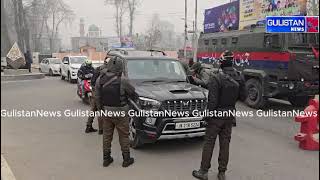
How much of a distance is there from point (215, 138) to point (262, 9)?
696 inches

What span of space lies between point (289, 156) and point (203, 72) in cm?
608

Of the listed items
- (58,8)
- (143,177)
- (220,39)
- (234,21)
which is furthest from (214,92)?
(58,8)

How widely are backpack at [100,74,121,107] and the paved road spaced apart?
39.0 inches

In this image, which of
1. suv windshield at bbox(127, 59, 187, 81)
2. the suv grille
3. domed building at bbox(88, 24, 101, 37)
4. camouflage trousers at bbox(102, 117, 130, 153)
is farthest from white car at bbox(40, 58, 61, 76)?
domed building at bbox(88, 24, 101, 37)

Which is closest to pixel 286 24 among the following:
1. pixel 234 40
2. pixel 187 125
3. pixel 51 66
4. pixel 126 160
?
pixel 234 40

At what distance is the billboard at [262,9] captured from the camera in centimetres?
1796

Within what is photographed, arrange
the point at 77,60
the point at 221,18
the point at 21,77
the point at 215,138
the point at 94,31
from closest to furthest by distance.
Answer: the point at 215,138
the point at 221,18
the point at 77,60
the point at 21,77
the point at 94,31

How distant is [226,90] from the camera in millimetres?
5336

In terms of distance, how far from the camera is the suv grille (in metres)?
6.71

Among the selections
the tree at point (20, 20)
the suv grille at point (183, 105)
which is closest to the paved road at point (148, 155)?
the suv grille at point (183, 105)

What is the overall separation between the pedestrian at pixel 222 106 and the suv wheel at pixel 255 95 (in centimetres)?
669

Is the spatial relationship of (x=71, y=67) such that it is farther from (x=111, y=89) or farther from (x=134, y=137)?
(x=111, y=89)

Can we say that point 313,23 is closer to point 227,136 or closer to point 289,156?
point 289,156

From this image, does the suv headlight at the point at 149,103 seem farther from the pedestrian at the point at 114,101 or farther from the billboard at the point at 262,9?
the billboard at the point at 262,9
